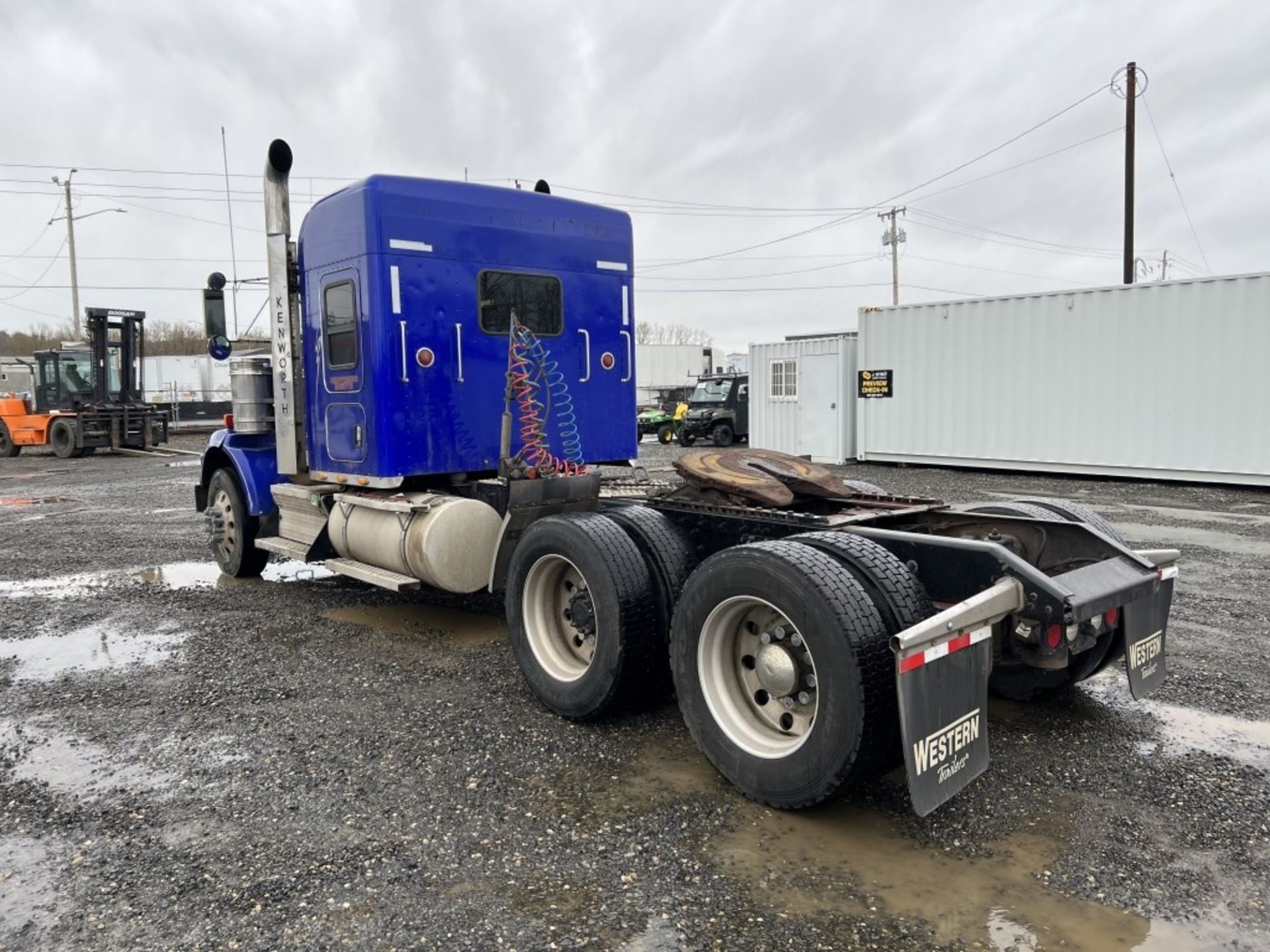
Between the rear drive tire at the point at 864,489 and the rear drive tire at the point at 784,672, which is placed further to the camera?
the rear drive tire at the point at 864,489

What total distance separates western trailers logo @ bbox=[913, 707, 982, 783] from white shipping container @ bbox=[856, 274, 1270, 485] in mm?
13301

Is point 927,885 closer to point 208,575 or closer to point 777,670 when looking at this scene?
point 777,670

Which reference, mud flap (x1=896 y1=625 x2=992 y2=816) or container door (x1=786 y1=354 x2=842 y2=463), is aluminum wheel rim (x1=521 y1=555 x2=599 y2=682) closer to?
mud flap (x1=896 y1=625 x2=992 y2=816)

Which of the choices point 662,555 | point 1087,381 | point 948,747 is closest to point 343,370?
point 662,555

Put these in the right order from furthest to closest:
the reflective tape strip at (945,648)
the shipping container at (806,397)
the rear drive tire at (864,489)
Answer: the shipping container at (806,397) < the rear drive tire at (864,489) < the reflective tape strip at (945,648)

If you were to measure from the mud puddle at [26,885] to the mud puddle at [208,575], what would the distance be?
460 cm

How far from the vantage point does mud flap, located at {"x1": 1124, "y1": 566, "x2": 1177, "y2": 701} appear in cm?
373

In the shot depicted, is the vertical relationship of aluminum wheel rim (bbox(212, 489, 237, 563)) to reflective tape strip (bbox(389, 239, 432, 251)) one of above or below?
below

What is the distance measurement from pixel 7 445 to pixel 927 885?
28.9 metres

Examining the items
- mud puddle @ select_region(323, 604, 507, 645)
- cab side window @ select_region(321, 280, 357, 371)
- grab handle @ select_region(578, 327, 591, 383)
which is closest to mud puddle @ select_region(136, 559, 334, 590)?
mud puddle @ select_region(323, 604, 507, 645)

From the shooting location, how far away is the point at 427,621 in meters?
6.56

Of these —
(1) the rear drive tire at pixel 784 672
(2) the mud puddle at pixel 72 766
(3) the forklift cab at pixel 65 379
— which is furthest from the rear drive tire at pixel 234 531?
(3) the forklift cab at pixel 65 379

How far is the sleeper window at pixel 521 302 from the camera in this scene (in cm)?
617

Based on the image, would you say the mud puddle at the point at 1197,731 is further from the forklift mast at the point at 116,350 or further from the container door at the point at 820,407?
the forklift mast at the point at 116,350
